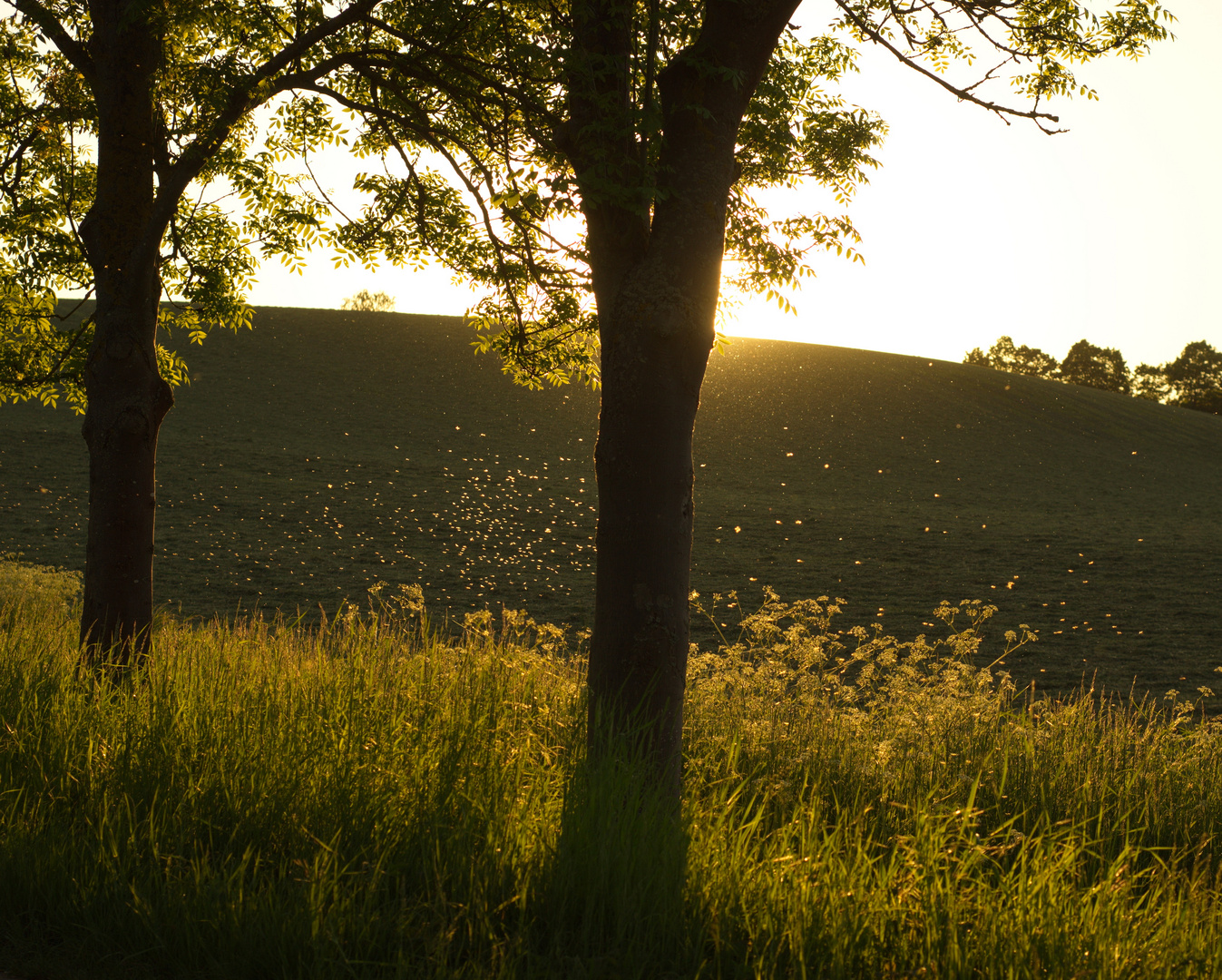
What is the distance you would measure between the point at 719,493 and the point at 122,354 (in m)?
27.8

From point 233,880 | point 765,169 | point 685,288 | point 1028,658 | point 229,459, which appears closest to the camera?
point 233,880

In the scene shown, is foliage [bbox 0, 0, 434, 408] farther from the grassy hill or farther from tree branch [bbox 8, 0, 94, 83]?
the grassy hill

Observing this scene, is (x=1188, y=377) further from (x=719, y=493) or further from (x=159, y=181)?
(x=159, y=181)

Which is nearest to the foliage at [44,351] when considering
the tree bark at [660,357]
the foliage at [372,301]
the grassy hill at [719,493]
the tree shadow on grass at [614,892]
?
the grassy hill at [719,493]

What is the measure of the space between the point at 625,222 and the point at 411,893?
3.55 m

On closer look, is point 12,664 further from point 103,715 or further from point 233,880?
point 233,880

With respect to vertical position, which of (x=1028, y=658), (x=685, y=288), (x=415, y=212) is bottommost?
(x=1028, y=658)

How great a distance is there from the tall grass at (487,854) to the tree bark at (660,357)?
49 centimetres

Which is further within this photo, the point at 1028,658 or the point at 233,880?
the point at 1028,658

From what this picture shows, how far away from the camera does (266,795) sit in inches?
161

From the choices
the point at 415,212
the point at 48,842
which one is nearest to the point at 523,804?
the point at 48,842

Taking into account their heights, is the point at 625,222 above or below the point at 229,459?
above

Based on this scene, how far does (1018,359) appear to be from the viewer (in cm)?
11169

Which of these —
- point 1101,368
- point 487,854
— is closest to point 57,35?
point 487,854
